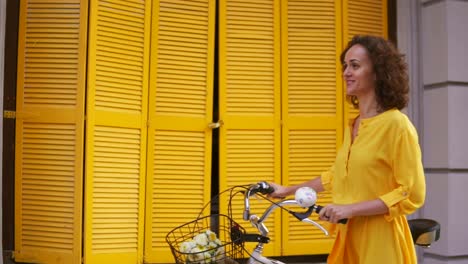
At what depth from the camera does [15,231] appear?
448 cm

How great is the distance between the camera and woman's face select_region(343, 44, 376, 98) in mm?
2264

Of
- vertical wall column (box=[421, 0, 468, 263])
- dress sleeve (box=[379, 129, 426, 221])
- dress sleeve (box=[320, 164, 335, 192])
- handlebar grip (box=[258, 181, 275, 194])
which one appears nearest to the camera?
dress sleeve (box=[379, 129, 426, 221])

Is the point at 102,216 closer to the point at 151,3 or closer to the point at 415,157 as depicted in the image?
the point at 151,3

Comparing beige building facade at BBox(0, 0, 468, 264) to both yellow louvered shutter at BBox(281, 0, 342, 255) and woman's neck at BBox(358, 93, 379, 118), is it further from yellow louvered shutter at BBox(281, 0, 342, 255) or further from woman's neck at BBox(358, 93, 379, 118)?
woman's neck at BBox(358, 93, 379, 118)

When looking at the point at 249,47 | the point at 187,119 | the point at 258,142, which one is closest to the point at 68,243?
the point at 187,119

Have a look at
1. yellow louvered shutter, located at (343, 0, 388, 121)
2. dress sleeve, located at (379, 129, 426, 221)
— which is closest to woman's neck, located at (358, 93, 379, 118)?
dress sleeve, located at (379, 129, 426, 221)

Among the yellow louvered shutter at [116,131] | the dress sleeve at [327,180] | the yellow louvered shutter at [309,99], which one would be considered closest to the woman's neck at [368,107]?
the dress sleeve at [327,180]

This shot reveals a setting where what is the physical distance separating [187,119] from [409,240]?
2893 mm

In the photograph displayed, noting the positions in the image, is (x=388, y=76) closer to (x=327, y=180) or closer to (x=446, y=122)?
(x=327, y=180)

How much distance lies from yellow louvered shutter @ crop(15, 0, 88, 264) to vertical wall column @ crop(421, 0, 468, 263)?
3.11 m

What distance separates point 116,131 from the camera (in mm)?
4559

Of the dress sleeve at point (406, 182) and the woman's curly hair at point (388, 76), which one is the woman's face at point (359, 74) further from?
the dress sleeve at point (406, 182)

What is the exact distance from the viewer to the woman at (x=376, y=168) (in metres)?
2.07

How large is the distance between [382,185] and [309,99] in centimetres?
304
